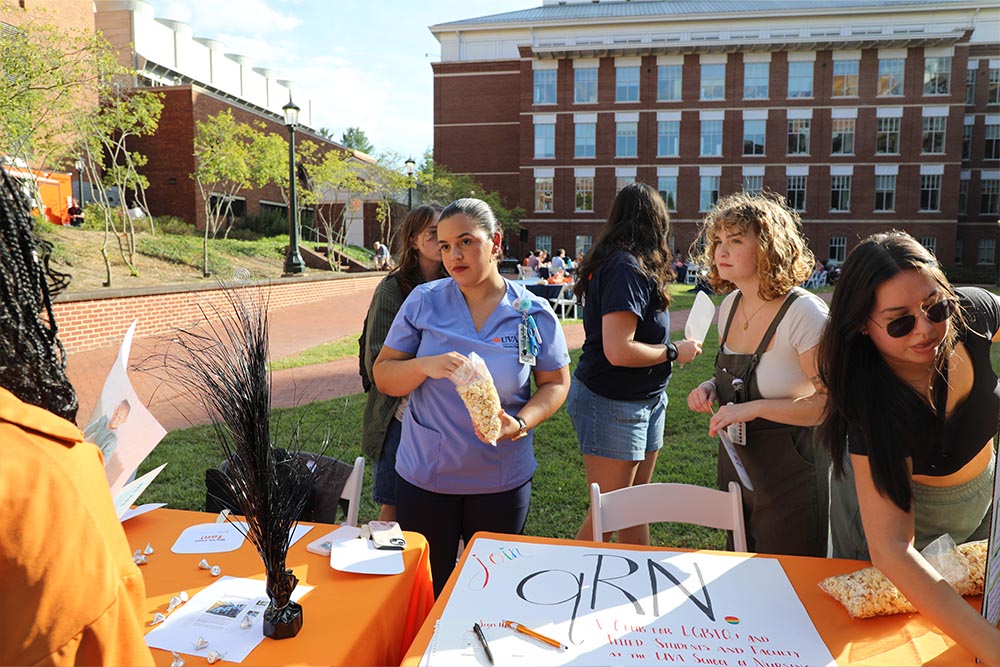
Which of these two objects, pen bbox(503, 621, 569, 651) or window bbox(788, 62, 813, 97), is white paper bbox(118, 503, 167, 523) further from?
window bbox(788, 62, 813, 97)

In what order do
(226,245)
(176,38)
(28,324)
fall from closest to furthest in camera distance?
(28,324) → (226,245) → (176,38)

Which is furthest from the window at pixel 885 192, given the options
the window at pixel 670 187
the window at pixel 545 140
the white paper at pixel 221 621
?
the white paper at pixel 221 621

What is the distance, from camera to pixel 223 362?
134 centimetres

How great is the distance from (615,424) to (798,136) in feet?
122

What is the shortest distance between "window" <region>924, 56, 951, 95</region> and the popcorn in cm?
4034

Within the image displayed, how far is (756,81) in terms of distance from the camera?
114 ft

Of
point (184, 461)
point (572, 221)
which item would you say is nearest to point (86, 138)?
point (184, 461)

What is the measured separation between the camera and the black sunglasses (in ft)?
5.17

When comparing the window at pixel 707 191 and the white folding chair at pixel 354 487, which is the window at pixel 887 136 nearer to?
the window at pixel 707 191

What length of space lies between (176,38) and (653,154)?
2859cm

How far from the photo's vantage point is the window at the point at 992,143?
3684 centimetres

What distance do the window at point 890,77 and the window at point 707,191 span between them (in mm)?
9317

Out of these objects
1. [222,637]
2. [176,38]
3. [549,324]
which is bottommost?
[222,637]

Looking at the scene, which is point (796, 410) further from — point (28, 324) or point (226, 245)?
point (226, 245)
